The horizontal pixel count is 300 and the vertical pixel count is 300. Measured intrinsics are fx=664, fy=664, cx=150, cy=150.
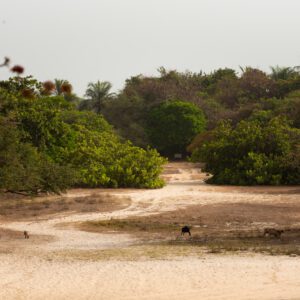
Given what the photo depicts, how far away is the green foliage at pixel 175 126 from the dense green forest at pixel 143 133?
0.30 ft

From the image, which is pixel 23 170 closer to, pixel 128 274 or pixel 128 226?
pixel 128 226

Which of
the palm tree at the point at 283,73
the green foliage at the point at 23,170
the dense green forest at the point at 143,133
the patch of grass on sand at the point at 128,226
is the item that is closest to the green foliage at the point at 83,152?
the dense green forest at the point at 143,133

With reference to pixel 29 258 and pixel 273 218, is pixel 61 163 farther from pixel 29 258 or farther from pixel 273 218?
pixel 29 258

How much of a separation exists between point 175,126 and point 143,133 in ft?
10.7

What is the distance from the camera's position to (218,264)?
532 inches

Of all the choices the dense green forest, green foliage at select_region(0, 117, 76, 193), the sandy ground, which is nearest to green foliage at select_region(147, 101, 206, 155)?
the dense green forest

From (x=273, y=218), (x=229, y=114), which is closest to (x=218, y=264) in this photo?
(x=273, y=218)

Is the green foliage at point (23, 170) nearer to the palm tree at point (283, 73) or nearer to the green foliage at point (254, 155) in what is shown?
the green foliage at point (254, 155)

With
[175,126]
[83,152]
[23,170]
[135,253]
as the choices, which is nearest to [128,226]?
[23,170]

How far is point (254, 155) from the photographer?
35.1 meters

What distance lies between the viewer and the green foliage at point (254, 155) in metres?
33.8

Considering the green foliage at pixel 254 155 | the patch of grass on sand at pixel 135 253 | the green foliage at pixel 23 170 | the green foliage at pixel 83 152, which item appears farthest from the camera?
the green foliage at pixel 254 155

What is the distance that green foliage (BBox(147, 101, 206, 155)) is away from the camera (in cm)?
5812

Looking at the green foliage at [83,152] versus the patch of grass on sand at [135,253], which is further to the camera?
the green foliage at [83,152]
